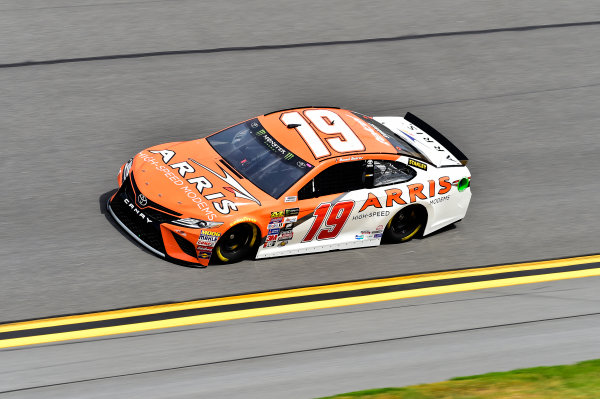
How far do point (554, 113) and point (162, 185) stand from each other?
23.1ft

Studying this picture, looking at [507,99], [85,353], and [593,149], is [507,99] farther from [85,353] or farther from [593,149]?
[85,353]

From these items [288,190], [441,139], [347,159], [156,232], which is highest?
[441,139]

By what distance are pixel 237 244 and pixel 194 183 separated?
828mm

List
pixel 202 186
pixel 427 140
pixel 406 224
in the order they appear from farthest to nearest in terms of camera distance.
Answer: pixel 427 140 < pixel 406 224 < pixel 202 186

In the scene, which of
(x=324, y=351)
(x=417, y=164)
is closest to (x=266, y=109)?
(x=417, y=164)

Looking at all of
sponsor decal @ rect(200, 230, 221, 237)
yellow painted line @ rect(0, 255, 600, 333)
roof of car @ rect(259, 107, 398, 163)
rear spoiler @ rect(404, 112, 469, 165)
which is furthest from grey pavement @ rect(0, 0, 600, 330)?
roof of car @ rect(259, 107, 398, 163)

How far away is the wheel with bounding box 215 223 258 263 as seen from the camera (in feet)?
28.9

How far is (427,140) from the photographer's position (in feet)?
34.8

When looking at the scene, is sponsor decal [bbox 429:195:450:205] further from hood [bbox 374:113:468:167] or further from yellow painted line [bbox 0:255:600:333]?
yellow painted line [bbox 0:255:600:333]

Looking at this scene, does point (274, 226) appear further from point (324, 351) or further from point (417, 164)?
point (417, 164)

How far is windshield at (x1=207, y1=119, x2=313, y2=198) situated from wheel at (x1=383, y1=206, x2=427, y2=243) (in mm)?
1372

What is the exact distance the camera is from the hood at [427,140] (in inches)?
401

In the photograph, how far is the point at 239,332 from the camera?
312 inches

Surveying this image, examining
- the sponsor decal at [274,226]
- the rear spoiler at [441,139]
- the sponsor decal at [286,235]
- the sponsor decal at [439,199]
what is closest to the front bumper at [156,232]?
the sponsor decal at [274,226]
